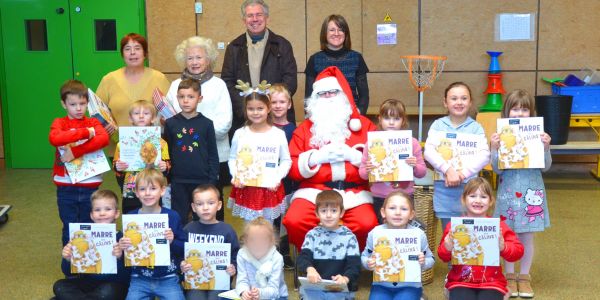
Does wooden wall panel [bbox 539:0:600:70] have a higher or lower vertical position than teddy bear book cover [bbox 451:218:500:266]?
higher

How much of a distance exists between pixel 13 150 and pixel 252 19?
498cm

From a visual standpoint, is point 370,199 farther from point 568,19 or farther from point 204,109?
point 568,19

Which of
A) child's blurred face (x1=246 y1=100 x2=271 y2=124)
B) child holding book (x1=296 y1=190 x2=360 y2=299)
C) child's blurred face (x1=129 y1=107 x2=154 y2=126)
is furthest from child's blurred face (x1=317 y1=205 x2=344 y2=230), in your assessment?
child's blurred face (x1=129 y1=107 x2=154 y2=126)

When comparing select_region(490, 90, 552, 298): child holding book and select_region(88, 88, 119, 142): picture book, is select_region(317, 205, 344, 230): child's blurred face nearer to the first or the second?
select_region(490, 90, 552, 298): child holding book

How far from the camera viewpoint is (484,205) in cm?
375

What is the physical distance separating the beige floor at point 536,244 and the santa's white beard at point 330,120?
36.9 inches

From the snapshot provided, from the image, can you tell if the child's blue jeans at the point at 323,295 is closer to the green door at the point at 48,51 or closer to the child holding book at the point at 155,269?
the child holding book at the point at 155,269

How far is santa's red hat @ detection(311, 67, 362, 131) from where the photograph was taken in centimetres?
451

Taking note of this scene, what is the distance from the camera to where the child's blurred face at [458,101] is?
4.14 meters

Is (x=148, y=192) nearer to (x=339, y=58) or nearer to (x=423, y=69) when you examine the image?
(x=339, y=58)

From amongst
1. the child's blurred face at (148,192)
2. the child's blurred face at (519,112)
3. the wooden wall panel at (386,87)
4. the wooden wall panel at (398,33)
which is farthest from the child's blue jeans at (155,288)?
the wooden wall panel at (398,33)

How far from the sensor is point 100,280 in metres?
4.02

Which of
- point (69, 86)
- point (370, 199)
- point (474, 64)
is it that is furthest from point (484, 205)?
point (474, 64)

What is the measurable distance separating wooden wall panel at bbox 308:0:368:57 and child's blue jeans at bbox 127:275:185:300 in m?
4.82
